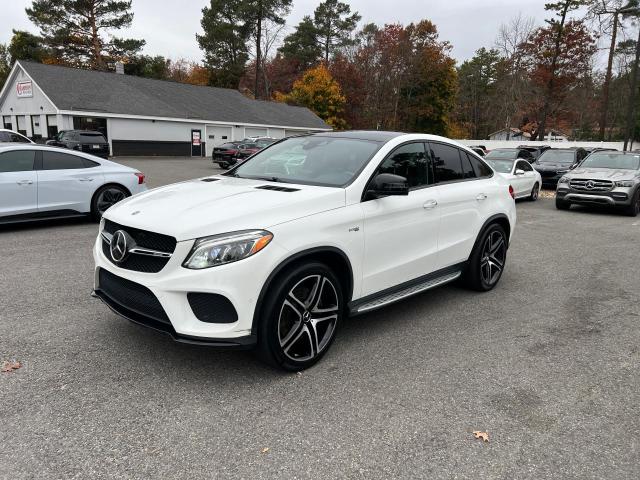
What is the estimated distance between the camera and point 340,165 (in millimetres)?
4219

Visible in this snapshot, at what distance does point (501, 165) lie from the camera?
15.1 meters

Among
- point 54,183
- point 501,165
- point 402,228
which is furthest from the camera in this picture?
point 501,165

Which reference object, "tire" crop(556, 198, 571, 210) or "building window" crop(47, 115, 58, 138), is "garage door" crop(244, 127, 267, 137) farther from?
"tire" crop(556, 198, 571, 210)

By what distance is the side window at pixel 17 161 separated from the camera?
26.2 feet

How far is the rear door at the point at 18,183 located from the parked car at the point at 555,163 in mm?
16528

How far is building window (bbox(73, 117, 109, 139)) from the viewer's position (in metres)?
31.9

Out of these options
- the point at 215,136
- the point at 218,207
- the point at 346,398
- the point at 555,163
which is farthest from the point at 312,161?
the point at 215,136

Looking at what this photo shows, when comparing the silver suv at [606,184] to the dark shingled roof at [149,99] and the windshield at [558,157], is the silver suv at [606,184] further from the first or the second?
the dark shingled roof at [149,99]

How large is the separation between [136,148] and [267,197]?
34011mm

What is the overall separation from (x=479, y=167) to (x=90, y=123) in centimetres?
3249

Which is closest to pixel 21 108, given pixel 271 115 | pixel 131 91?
pixel 131 91

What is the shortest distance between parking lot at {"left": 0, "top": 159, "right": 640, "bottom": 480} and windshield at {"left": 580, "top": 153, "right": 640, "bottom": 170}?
30.8 feet

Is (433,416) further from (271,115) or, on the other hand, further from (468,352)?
(271,115)

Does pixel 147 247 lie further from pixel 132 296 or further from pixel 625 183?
pixel 625 183
